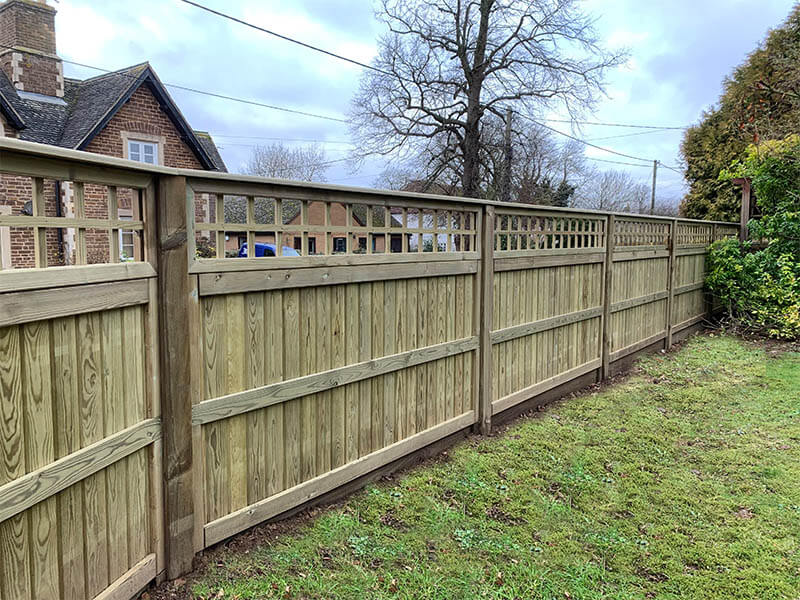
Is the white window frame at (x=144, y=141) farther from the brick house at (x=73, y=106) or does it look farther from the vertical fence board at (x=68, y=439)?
the vertical fence board at (x=68, y=439)

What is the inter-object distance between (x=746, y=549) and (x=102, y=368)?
2903mm

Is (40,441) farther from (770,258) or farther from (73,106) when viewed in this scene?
Result: (73,106)

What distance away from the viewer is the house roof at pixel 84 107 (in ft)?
43.9

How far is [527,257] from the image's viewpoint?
14.1 ft

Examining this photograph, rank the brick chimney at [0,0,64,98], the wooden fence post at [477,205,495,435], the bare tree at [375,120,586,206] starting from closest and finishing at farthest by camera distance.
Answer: the wooden fence post at [477,205,495,435] → the brick chimney at [0,0,64,98] → the bare tree at [375,120,586,206]

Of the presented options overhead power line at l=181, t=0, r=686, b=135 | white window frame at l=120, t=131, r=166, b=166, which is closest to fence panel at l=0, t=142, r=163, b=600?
overhead power line at l=181, t=0, r=686, b=135

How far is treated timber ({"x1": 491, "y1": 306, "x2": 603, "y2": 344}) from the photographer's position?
13.4 ft

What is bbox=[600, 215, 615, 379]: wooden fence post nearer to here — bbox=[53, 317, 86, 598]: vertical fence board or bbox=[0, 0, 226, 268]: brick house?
bbox=[53, 317, 86, 598]: vertical fence board

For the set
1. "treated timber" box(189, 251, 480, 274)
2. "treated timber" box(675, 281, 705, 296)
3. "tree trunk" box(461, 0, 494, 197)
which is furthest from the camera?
"tree trunk" box(461, 0, 494, 197)

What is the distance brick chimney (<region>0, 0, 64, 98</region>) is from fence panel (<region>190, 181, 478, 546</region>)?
14.5 meters

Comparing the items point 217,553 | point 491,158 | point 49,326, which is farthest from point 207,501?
point 491,158

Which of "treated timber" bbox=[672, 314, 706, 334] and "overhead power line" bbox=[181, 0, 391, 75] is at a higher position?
"overhead power line" bbox=[181, 0, 391, 75]

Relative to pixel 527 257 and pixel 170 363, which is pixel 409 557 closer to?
pixel 170 363

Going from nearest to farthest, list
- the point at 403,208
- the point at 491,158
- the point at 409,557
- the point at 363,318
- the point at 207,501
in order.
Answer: the point at 207,501, the point at 409,557, the point at 363,318, the point at 403,208, the point at 491,158
